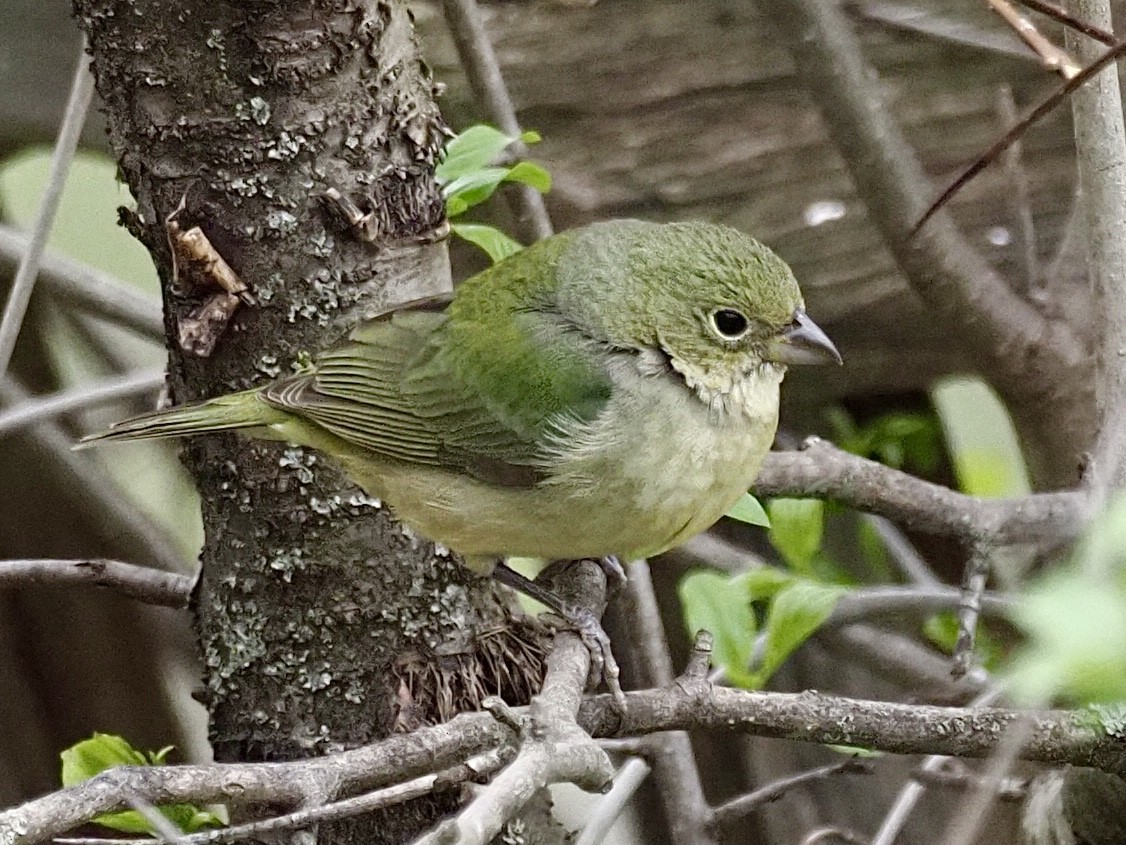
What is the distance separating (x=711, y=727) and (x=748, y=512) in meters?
0.59

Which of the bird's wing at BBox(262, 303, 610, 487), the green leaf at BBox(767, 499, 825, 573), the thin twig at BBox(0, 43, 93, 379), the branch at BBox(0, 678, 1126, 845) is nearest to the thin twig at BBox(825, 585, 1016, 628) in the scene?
the green leaf at BBox(767, 499, 825, 573)

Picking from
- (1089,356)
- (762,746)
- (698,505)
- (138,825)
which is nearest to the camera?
(138,825)

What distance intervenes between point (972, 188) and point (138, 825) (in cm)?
262

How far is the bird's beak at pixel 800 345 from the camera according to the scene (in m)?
2.72

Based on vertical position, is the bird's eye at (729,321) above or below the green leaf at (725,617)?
above

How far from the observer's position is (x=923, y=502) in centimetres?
272

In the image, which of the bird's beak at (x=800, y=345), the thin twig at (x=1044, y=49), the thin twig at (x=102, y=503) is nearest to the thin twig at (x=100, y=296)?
the thin twig at (x=102, y=503)

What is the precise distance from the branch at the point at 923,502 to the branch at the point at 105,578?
1.14 m

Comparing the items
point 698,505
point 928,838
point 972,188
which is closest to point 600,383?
Result: point 698,505

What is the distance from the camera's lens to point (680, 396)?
8.89 ft

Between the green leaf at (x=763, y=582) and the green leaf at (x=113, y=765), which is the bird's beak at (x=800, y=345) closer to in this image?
the green leaf at (x=763, y=582)

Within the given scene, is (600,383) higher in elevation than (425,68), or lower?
lower

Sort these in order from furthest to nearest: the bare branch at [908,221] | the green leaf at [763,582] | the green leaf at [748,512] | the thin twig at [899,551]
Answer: the thin twig at [899,551] → the bare branch at [908,221] → the green leaf at [763,582] → the green leaf at [748,512]

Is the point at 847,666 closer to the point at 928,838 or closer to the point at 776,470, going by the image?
the point at 928,838
